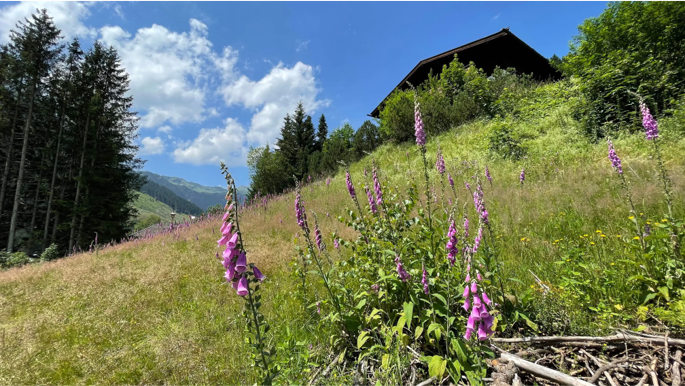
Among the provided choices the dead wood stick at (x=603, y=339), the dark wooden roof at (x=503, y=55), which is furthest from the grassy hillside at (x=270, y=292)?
the dark wooden roof at (x=503, y=55)

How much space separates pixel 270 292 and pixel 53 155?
28.5 meters

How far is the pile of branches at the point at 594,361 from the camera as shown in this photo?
1559 mm

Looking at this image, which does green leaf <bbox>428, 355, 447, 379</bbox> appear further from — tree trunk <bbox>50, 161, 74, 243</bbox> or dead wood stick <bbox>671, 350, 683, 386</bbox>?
tree trunk <bbox>50, 161, 74, 243</bbox>

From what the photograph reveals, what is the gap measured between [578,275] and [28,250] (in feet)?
101

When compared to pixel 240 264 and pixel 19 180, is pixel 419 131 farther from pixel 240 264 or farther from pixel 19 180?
pixel 19 180

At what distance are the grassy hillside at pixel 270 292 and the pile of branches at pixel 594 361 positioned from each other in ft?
0.68

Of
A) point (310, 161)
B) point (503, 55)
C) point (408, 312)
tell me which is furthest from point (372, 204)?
point (503, 55)

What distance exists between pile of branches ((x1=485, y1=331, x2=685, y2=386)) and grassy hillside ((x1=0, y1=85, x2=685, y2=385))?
0.68 feet

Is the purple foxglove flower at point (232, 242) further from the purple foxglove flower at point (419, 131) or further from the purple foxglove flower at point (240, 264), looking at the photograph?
the purple foxglove flower at point (419, 131)

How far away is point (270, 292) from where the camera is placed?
4.23 meters

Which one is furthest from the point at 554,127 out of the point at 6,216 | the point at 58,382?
the point at 6,216

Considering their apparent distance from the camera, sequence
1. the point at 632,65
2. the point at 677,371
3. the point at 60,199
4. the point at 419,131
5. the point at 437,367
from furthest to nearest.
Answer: the point at 60,199 < the point at 632,65 < the point at 419,131 < the point at 437,367 < the point at 677,371

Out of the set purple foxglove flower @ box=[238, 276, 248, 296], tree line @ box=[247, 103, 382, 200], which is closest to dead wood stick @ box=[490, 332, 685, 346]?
purple foxglove flower @ box=[238, 276, 248, 296]

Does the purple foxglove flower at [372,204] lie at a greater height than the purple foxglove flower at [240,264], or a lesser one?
greater
